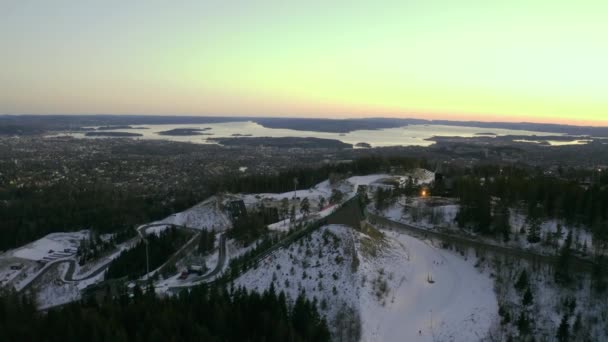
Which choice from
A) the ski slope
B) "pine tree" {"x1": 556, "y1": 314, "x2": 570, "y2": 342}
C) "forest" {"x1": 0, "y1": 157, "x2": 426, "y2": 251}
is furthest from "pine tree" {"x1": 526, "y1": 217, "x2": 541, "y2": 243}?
"forest" {"x1": 0, "y1": 157, "x2": 426, "y2": 251}

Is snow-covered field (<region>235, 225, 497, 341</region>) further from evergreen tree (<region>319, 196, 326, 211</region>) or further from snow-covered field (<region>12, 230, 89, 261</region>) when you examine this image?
snow-covered field (<region>12, 230, 89, 261</region>)

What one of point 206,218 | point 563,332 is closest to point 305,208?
point 206,218

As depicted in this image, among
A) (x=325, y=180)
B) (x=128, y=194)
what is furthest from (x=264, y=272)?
(x=128, y=194)

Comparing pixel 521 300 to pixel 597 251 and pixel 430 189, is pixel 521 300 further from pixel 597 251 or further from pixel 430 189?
pixel 430 189

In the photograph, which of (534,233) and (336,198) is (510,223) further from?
(336,198)

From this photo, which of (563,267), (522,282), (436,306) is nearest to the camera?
(436,306)

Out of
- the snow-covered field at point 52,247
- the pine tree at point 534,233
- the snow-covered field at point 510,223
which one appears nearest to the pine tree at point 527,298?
the snow-covered field at point 510,223
